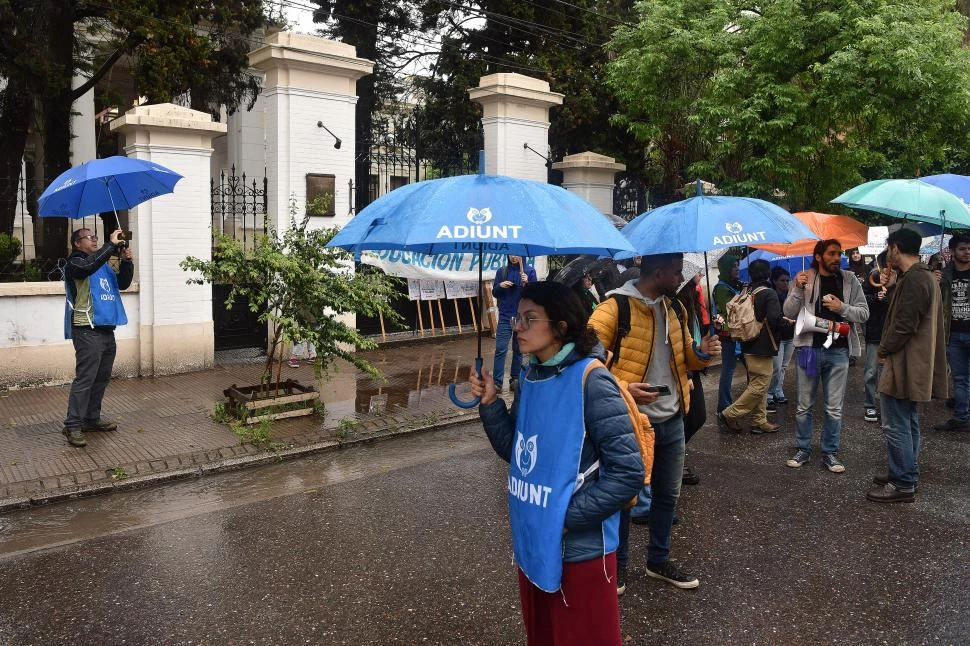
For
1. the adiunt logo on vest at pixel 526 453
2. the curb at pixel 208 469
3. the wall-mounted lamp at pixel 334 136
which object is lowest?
the curb at pixel 208 469

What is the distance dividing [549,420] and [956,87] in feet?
41.1

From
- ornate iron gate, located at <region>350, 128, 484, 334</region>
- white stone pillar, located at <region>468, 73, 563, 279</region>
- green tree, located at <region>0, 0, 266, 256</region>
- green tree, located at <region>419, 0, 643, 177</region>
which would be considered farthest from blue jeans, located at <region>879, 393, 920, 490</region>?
green tree, located at <region>419, 0, 643, 177</region>

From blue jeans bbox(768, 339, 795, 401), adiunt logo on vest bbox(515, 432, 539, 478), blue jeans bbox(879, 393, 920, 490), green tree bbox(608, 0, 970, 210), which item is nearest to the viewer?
adiunt logo on vest bbox(515, 432, 539, 478)

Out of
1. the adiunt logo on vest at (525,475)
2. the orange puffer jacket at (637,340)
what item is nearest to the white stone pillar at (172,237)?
the orange puffer jacket at (637,340)

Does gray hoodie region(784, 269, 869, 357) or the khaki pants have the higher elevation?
gray hoodie region(784, 269, 869, 357)

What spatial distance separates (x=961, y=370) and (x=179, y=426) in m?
8.09

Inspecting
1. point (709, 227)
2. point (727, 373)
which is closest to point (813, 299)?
point (727, 373)

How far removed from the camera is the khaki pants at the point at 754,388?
7.83 m

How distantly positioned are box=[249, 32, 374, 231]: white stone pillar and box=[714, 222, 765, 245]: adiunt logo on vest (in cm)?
809

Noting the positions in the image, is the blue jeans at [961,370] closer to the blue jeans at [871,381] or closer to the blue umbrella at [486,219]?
the blue jeans at [871,381]

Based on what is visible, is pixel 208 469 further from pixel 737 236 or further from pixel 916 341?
pixel 916 341

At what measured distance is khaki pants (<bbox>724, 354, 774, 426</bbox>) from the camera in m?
7.83

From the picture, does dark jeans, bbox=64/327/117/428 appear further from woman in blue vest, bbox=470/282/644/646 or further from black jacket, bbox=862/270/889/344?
black jacket, bbox=862/270/889/344

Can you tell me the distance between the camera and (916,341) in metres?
5.97
